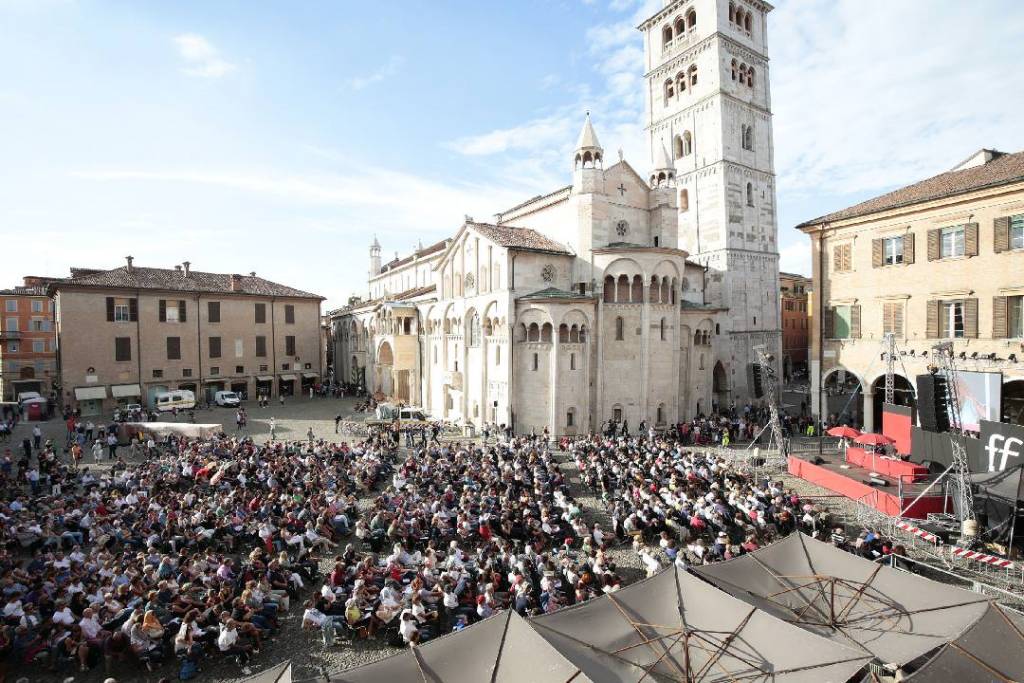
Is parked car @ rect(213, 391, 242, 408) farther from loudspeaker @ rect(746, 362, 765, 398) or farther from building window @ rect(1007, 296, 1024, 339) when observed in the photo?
building window @ rect(1007, 296, 1024, 339)

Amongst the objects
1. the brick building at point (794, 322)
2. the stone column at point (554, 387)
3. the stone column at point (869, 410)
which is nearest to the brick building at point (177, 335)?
the stone column at point (554, 387)

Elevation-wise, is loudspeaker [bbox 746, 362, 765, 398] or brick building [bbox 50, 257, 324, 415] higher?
brick building [bbox 50, 257, 324, 415]

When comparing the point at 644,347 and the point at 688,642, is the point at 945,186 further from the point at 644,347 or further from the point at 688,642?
the point at 688,642

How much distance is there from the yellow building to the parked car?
1576 inches

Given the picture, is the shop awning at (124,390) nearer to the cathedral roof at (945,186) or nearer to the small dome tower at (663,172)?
the small dome tower at (663,172)

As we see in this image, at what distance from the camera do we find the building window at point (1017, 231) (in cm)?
2142

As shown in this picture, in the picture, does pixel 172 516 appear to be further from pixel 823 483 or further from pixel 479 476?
pixel 823 483

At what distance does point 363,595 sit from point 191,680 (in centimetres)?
312

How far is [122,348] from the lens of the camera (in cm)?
3984

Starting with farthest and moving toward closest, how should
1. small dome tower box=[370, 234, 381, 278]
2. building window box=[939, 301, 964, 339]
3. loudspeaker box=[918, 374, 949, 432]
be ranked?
small dome tower box=[370, 234, 381, 278], building window box=[939, 301, 964, 339], loudspeaker box=[918, 374, 949, 432]

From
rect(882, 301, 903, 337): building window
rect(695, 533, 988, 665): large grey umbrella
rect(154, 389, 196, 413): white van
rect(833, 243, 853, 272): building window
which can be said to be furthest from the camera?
rect(154, 389, 196, 413): white van

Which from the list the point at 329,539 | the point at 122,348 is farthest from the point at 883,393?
the point at 122,348

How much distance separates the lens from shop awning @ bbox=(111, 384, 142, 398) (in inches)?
1545

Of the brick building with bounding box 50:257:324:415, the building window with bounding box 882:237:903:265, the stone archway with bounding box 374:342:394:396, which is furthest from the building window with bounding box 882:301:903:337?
the brick building with bounding box 50:257:324:415
